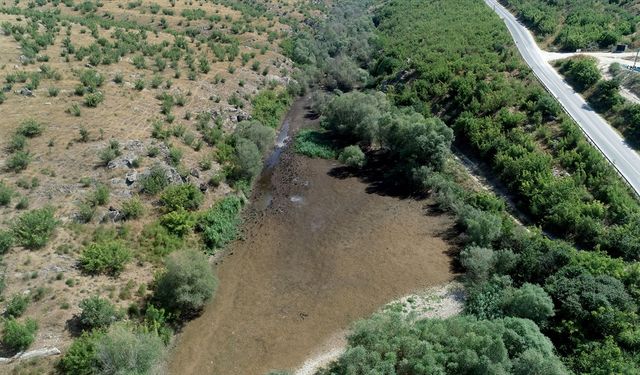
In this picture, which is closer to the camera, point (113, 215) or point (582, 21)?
point (113, 215)

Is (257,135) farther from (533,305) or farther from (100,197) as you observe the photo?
(533,305)

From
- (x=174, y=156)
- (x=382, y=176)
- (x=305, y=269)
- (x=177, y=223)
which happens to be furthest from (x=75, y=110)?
(x=382, y=176)

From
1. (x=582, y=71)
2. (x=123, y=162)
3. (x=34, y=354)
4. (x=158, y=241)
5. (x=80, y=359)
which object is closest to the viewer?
(x=80, y=359)

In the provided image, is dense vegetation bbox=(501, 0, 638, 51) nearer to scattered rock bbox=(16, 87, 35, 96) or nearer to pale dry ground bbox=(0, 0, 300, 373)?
pale dry ground bbox=(0, 0, 300, 373)

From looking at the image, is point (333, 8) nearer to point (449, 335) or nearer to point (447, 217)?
point (447, 217)

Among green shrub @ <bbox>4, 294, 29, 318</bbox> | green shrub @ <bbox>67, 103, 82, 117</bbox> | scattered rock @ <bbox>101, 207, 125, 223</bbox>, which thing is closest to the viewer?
green shrub @ <bbox>4, 294, 29, 318</bbox>

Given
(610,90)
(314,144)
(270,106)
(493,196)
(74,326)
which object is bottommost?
(74,326)

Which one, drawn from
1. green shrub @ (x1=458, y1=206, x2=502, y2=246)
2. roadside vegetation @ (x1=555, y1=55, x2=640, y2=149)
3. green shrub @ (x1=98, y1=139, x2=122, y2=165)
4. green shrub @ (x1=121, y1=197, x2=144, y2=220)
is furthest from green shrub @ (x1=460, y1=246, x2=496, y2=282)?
green shrub @ (x1=98, y1=139, x2=122, y2=165)
